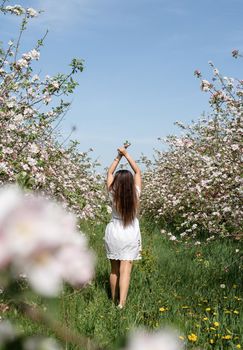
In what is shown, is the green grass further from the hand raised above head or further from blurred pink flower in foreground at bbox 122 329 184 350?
blurred pink flower in foreground at bbox 122 329 184 350

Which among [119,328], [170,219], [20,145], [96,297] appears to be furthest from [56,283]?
[170,219]

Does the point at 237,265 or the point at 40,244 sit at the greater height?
the point at 237,265

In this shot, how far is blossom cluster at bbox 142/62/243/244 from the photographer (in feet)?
29.1

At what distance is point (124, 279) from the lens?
5980 mm

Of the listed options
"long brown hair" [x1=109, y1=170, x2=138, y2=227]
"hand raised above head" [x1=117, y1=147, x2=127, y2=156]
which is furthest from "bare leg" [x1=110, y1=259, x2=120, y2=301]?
"hand raised above head" [x1=117, y1=147, x2=127, y2=156]

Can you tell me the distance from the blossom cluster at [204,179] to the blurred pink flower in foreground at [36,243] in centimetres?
767

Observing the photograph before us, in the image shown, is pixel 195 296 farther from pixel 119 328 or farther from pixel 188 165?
pixel 188 165

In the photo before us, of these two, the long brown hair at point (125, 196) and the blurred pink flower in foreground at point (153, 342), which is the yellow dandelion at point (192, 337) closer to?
the long brown hair at point (125, 196)

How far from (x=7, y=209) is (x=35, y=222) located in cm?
3

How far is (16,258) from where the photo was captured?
58cm

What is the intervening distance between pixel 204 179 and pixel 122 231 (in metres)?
5.31

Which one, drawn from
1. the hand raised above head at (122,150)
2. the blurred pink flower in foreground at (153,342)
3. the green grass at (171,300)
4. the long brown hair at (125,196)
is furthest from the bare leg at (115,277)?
the blurred pink flower in foreground at (153,342)

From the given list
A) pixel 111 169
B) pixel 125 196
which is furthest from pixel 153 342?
pixel 111 169

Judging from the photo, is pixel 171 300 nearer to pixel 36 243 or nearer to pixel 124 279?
pixel 124 279
